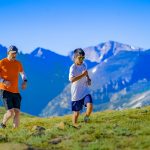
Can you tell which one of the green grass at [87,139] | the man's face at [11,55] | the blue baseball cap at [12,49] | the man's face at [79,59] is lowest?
the green grass at [87,139]

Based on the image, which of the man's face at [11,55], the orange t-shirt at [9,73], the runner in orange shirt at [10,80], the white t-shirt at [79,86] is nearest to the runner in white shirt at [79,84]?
the white t-shirt at [79,86]

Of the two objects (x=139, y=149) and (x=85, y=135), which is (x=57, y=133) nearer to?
(x=85, y=135)

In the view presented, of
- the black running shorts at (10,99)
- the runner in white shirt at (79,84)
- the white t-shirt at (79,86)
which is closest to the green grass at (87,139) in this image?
the runner in white shirt at (79,84)

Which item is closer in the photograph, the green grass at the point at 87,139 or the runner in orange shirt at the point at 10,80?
the green grass at the point at 87,139

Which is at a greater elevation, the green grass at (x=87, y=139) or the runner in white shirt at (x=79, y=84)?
the runner in white shirt at (x=79, y=84)

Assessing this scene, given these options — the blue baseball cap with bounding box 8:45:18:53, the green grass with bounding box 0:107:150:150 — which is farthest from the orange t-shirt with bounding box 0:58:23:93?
the green grass with bounding box 0:107:150:150

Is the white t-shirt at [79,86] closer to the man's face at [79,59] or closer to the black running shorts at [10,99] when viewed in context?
the man's face at [79,59]

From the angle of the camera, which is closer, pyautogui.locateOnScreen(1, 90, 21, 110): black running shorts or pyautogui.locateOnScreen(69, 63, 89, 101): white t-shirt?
pyautogui.locateOnScreen(1, 90, 21, 110): black running shorts

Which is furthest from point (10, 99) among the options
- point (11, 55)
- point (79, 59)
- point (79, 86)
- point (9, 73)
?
point (79, 59)

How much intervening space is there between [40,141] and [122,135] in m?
2.89

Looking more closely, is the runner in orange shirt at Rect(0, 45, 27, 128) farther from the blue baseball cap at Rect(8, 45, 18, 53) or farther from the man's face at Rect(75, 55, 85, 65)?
the man's face at Rect(75, 55, 85, 65)

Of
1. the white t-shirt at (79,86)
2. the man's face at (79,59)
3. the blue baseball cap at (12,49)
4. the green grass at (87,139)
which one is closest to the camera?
the green grass at (87,139)

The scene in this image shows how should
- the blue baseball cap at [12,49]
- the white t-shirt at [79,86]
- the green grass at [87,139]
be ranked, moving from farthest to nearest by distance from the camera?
the white t-shirt at [79,86], the blue baseball cap at [12,49], the green grass at [87,139]

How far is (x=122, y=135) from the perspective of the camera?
16.0 meters
